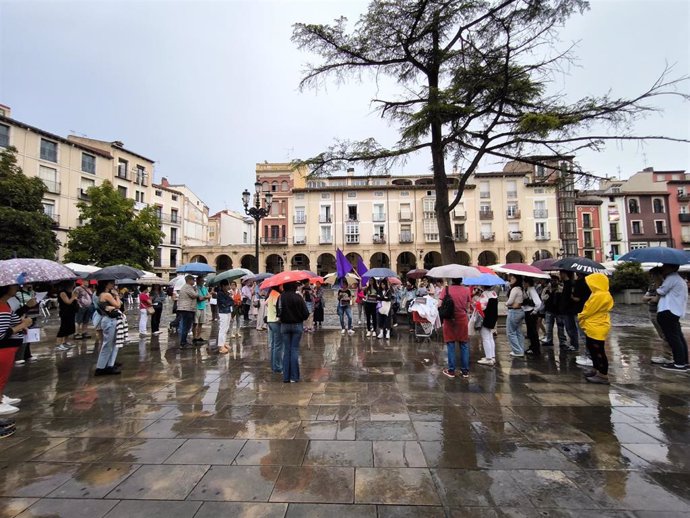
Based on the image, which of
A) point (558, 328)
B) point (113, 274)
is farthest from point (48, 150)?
point (558, 328)

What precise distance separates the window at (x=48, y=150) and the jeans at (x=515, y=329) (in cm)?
3878

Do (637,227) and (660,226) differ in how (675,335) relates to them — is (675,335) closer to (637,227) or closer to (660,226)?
(637,227)

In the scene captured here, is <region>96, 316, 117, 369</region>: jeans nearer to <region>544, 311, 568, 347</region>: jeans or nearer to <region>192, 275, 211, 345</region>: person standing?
<region>192, 275, 211, 345</region>: person standing

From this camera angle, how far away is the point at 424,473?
2.81 m

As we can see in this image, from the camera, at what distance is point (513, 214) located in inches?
1607

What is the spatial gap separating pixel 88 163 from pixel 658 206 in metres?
66.0

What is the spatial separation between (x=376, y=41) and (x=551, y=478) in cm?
1025

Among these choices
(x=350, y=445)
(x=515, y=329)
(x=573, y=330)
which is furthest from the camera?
(x=573, y=330)

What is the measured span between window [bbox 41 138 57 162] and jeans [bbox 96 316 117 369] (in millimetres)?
34033

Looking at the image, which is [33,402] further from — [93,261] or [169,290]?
[93,261]

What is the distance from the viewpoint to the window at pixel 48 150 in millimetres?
29812

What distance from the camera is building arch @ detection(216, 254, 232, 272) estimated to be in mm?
43625

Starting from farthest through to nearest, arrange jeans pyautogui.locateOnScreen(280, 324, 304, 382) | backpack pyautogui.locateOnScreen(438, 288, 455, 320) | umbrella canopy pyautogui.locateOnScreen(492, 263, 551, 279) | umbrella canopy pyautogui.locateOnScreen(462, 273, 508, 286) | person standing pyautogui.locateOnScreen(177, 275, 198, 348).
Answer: person standing pyautogui.locateOnScreen(177, 275, 198, 348), umbrella canopy pyautogui.locateOnScreen(492, 263, 551, 279), umbrella canopy pyautogui.locateOnScreen(462, 273, 508, 286), backpack pyautogui.locateOnScreen(438, 288, 455, 320), jeans pyautogui.locateOnScreen(280, 324, 304, 382)

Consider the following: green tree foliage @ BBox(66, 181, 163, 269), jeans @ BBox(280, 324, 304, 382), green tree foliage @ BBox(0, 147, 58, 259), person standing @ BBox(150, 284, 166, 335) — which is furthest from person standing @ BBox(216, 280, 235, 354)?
green tree foliage @ BBox(66, 181, 163, 269)
